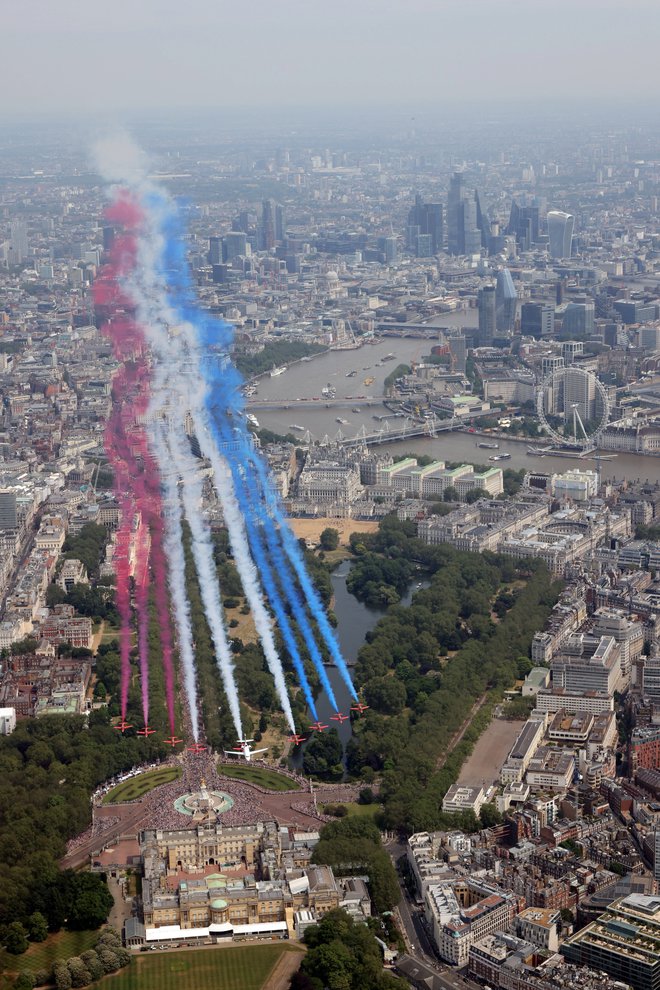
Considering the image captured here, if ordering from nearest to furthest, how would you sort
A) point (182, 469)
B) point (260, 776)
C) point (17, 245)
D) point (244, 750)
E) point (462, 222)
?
point (260, 776)
point (244, 750)
point (182, 469)
point (17, 245)
point (462, 222)

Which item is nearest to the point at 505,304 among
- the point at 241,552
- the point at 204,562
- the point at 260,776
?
the point at 241,552

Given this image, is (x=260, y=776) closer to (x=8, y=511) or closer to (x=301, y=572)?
(x=301, y=572)

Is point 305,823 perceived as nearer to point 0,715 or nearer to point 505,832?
point 505,832

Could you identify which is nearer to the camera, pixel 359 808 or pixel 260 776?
pixel 359 808

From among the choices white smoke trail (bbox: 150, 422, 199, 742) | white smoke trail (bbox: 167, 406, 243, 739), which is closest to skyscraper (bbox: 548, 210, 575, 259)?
white smoke trail (bbox: 150, 422, 199, 742)

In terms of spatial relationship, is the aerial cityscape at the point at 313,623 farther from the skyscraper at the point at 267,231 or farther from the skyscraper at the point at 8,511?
the skyscraper at the point at 267,231

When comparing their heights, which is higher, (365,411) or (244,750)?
(244,750)

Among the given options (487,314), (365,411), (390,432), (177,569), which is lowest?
(365,411)
